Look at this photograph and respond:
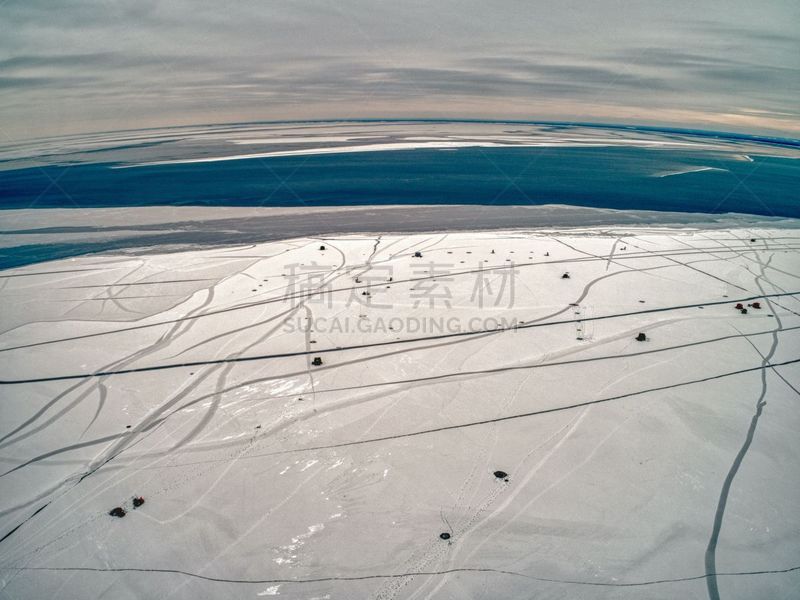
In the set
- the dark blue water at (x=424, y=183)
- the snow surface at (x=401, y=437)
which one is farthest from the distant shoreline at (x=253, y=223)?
the snow surface at (x=401, y=437)

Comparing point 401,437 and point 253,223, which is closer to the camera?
point 401,437

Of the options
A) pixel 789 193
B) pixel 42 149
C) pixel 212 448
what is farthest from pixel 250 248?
pixel 42 149

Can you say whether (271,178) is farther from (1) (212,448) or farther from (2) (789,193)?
(2) (789,193)

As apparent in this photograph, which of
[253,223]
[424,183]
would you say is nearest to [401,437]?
[253,223]

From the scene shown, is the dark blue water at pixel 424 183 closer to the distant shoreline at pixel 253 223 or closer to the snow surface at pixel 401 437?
the distant shoreline at pixel 253 223

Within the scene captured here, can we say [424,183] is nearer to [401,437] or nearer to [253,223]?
[253,223]
